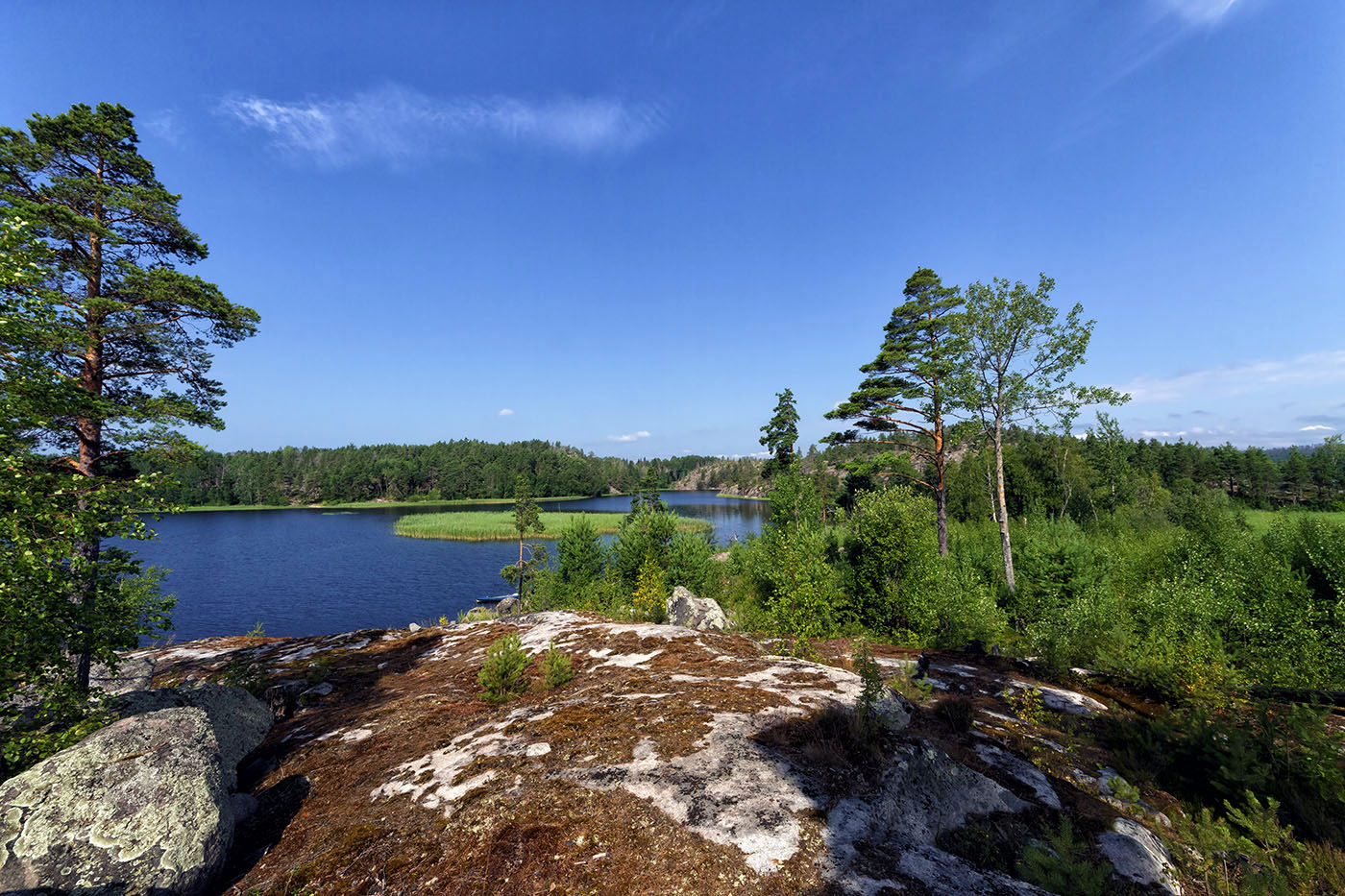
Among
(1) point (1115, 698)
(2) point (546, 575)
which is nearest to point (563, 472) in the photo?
(2) point (546, 575)

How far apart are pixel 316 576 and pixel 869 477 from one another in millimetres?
59140

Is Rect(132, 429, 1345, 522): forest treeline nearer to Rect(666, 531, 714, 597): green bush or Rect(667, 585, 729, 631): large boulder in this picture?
Rect(666, 531, 714, 597): green bush

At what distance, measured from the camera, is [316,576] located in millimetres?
52219

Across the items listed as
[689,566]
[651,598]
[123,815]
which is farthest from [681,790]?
[689,566]

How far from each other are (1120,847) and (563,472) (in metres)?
186

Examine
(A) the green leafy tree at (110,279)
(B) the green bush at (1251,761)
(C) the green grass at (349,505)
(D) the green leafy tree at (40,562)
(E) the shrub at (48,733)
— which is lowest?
(C) the green grass at (349,505)

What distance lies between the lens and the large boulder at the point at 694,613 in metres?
18.3

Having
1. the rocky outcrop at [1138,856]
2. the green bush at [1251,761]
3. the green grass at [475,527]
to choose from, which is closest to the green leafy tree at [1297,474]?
the green grass at [475,527]

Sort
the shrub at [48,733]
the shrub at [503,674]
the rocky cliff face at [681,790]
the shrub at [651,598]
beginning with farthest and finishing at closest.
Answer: the shrub at [651,598], the shrub at [503,674], the shrub at [48,733], the rocky cliff face at [681,790]

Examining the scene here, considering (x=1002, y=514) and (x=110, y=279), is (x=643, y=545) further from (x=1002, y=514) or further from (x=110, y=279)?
(x=110, y=279)

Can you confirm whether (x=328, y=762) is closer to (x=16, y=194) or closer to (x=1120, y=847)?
(x=1120, y=847)

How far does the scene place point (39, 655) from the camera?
516 cm

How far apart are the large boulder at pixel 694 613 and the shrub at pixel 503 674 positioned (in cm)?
1101

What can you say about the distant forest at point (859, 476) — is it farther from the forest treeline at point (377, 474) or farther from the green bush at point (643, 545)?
the green bush at point (643, 545)
